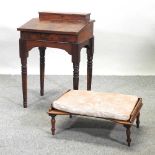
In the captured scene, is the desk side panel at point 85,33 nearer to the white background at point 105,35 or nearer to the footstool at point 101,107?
the footstool at point 101,107

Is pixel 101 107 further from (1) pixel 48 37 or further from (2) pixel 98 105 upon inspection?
(1) pixel 48 37

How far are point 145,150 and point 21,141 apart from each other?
2.57ft

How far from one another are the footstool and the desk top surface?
47 centimetres

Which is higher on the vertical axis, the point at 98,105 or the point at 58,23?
the point at 58,23

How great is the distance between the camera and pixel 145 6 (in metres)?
3.96

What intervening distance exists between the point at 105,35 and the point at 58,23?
43.2 inches

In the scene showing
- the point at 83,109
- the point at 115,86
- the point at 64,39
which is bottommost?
the point at 115,86

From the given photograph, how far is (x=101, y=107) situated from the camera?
2.52 m

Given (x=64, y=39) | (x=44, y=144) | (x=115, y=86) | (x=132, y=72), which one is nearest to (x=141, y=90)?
(x=115, y=86)

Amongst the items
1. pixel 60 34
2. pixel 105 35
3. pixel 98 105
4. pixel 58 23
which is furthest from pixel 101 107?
pixel 105 35

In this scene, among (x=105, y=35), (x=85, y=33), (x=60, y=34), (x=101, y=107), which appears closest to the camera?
(x=101, y=107)

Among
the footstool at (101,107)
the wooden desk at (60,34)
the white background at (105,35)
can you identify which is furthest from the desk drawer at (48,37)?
the white background at (105,35)

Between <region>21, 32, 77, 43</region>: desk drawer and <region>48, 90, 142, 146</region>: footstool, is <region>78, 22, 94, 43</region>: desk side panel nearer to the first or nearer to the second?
<region>21, 32, 77, 43</region>: desk drawer

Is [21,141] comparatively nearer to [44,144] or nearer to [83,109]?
[44,144]
